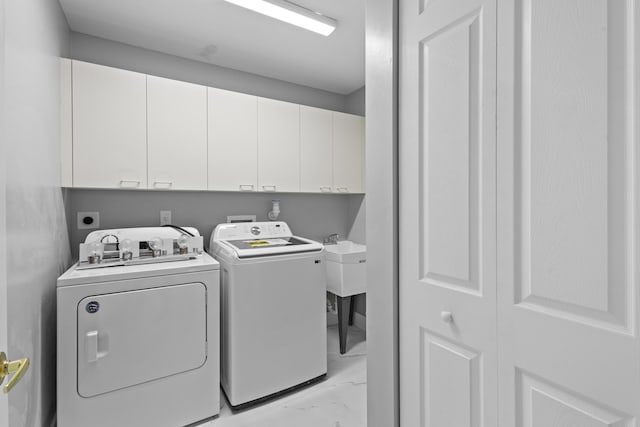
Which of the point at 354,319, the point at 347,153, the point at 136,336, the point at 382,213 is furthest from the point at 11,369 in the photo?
the point at 354,319

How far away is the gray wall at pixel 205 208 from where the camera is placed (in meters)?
2.13

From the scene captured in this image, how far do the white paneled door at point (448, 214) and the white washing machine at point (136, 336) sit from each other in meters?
1.24

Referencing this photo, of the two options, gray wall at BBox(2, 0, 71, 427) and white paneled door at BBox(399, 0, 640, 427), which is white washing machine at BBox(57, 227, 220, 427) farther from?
white paneled door at BBox(399, 0, 640, 427)

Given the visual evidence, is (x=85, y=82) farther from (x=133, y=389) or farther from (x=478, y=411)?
(x=478, y=411)

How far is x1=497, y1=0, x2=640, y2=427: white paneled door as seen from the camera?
596mm

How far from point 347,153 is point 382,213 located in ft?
6.20

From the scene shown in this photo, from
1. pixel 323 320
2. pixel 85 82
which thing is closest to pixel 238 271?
pixel 323 320

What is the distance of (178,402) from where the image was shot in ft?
5.63

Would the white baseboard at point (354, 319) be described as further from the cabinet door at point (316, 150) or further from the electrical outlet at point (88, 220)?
the electrical outlet at point (88, 220)

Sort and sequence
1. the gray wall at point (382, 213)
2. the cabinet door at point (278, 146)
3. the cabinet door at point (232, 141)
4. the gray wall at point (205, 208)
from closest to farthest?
the gray wall at point (382, 213) → the gray wall at point (205, 208) → the cabinet door at point (232, 141) → the cabinet door at point (278, 146)

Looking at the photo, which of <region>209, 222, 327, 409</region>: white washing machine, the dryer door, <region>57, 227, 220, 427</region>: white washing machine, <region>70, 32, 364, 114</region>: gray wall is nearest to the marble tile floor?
<region>209, 222, 327, 409</region>: white washing machine

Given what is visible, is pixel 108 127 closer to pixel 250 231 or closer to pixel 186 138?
pixel 186 138

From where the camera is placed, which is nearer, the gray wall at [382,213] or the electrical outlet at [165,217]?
the gray wall at [382,213]

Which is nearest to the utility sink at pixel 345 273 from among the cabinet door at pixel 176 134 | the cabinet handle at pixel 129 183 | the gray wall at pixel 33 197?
the cabinet door at pixel 176 134
